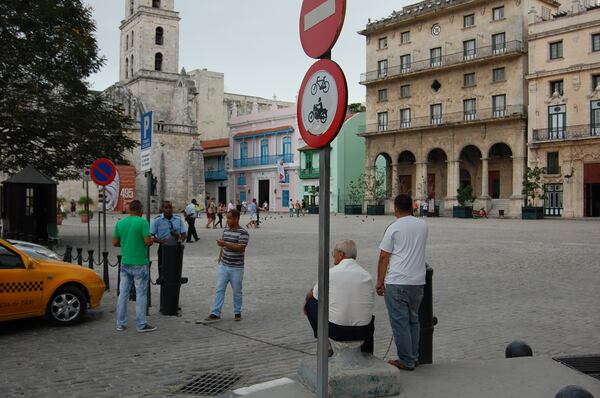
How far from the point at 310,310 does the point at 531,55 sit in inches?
1719

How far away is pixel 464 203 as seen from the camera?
146 feet

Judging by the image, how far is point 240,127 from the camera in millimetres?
67438

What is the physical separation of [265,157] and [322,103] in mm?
60534

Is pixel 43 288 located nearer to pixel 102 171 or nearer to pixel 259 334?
pixel 259 334

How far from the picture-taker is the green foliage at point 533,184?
4041 cm

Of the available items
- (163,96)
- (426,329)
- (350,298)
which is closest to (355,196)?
(163,96)

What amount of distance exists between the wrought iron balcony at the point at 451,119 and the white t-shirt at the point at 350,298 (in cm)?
4242

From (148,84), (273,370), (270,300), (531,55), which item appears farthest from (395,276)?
(148,84)

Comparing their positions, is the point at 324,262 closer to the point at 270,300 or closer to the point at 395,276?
the point at 395,276

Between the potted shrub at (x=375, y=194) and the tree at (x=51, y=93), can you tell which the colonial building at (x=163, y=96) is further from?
the tree at (x=51, y=93)

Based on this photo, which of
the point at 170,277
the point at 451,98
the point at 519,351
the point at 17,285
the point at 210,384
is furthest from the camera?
the point at 451,98

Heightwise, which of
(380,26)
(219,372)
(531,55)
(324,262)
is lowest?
(219,372)

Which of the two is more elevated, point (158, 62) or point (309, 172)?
point (158, 62)

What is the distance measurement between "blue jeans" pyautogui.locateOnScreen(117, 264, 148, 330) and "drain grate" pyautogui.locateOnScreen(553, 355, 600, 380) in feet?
16.7
